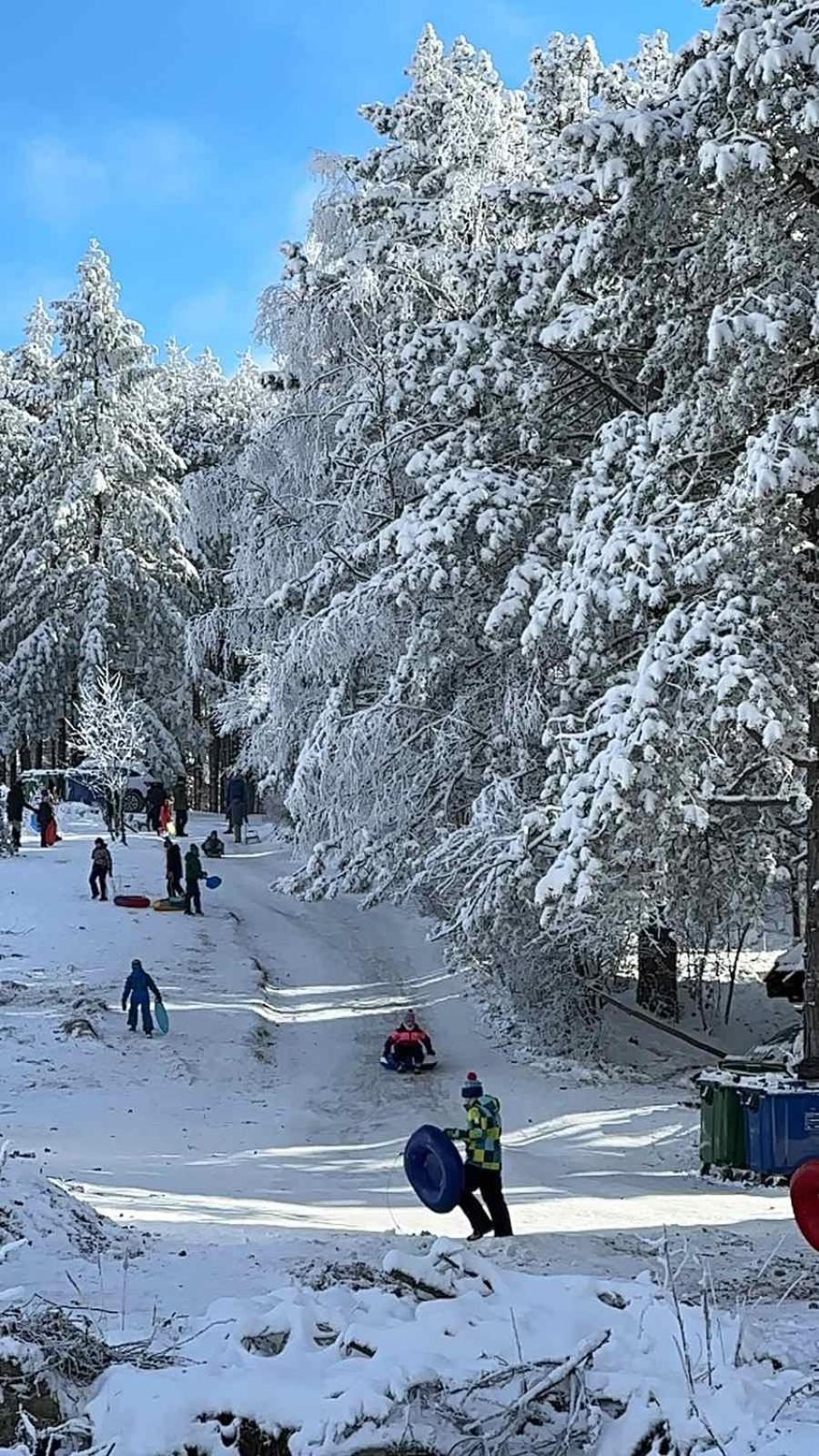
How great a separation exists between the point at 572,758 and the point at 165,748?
25.2 metres

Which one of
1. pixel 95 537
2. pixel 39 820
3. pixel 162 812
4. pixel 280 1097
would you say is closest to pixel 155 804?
pixel 162 812

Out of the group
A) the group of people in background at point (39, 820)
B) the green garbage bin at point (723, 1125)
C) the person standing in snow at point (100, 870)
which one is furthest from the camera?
the group of people in background at point (39, 820)

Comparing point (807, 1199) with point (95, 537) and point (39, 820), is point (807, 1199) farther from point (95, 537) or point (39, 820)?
point (95, 537)

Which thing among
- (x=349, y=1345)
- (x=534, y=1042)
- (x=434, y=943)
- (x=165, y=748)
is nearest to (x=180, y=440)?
(x=165, y=748)

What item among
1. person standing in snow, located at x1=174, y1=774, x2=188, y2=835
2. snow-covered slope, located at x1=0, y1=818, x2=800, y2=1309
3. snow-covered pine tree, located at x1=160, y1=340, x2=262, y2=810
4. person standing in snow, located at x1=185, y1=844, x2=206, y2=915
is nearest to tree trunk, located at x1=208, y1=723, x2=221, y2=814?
snow-covered pine tree, located at x1=160, y1=340, x2=262, y2=810

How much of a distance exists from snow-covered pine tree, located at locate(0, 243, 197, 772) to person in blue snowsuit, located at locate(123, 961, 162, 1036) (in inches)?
713

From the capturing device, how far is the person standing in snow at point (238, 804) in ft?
120

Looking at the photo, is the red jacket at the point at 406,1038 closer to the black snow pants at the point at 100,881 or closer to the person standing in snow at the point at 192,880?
the person standing in snow at the point at 192,880

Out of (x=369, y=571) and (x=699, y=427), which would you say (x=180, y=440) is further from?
(x=699, y=427)

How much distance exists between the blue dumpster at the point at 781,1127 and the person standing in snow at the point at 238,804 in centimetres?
2536

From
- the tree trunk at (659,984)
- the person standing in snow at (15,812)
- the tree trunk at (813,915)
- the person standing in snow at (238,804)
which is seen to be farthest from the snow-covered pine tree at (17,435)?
the tree trunk at (813,915)

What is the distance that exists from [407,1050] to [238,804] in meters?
19.5

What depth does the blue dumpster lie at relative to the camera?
40.0 ft

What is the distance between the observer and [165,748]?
3659cm
